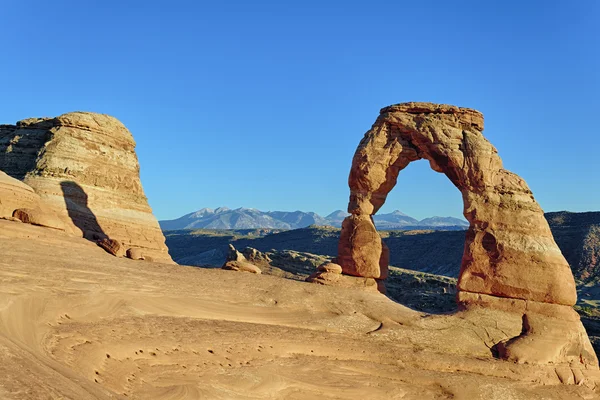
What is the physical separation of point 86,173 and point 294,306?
1606 centimetres

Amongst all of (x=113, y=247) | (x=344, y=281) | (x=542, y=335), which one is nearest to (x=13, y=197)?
(x=113, y=247)

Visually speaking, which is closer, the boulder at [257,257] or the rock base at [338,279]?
the rock base at [338,279]

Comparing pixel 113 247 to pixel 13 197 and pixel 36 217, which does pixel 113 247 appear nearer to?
pixel 36 217

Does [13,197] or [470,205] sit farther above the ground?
[470,205]

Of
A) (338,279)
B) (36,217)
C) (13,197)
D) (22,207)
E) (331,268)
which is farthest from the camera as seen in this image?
(22,207)

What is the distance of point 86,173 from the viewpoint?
28250mm

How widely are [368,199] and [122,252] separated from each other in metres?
9.72

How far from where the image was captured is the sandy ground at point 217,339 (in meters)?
10.0

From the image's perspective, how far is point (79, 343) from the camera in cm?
1062

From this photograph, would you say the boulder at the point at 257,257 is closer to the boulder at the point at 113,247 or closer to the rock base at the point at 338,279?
the boulder at the point at 113,247

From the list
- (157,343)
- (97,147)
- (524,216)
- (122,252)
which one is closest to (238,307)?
(157,343)

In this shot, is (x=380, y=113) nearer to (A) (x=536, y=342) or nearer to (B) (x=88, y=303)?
(A) (x=536, y=342)

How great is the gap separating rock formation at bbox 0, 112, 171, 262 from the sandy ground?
6751 millimetres

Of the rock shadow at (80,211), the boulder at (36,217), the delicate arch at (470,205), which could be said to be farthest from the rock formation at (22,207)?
the delicate arch at (470,205)
